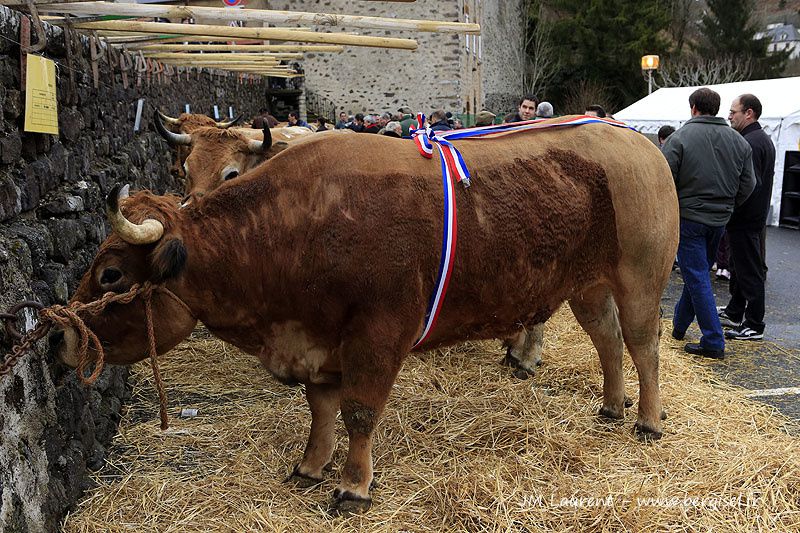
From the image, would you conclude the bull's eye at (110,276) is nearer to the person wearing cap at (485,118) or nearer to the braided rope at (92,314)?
the braided rope at (92,314)

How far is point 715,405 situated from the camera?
4297 mm

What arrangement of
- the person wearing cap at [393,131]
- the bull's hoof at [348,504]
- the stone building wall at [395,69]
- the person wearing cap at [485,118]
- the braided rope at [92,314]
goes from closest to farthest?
the braided rope at [92,314]
the bull's hoof at [348,504]
the person wearing cap at [393,131]
the person wearing cap at [485,118]
the stone building wall at [395,69]

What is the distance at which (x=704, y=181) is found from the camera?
16.5 feet

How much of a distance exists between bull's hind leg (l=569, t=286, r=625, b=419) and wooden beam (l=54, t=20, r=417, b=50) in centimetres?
261

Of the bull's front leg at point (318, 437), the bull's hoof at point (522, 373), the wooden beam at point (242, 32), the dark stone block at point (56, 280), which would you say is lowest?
the bull's hoof at point (522, 373)

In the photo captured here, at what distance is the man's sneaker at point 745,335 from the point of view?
5.86 meters

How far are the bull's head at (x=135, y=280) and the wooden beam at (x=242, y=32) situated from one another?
6.45 feet

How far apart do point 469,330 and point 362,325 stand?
68 centimetres

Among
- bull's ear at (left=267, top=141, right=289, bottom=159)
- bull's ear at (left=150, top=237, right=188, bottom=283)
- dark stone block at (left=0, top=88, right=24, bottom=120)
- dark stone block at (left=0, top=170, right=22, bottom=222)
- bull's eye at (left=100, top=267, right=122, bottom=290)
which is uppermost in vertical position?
dark stone block at (left=0, top=88, right=24, bottom=120)

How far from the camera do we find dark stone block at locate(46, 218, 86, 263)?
341 cm

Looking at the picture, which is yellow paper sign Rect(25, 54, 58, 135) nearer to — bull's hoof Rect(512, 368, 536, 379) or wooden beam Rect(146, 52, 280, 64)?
bull's hoof Rect(512, 368, 536, 379)

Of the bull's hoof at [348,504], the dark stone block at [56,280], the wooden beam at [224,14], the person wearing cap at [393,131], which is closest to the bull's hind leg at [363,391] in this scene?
the bull's hoof at [348,504]

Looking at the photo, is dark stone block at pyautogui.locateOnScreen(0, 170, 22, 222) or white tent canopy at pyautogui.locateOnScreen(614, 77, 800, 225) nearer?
dark stone block at pyautogui.locateOnScreen(0, 170, 22, 222)

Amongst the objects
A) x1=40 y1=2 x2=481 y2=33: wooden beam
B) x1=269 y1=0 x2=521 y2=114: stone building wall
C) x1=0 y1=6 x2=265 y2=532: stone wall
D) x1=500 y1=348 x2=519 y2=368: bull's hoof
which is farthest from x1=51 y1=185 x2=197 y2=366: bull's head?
x1=269 y1=0 x2=521 y2=114: stone building wall
